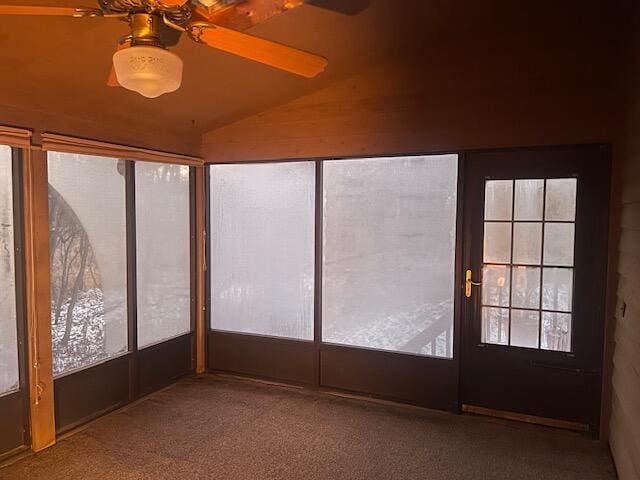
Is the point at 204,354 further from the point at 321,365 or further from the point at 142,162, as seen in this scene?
the point at 142,162

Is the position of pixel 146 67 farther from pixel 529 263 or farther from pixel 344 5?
pixel 529 263

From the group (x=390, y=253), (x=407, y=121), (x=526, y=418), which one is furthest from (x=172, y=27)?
(x=526, y=418)

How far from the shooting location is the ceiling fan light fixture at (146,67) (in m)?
1.53

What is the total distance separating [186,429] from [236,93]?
8.13 ft

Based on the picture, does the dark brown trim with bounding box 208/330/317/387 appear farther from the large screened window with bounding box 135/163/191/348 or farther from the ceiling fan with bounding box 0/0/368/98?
the ceiling fan with bounding box 0/0/368/98

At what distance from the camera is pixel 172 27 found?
69.8 inches

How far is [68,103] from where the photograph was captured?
3160mm

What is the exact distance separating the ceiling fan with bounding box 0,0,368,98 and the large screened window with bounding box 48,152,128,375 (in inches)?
61.1

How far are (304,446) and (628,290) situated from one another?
7.16ft

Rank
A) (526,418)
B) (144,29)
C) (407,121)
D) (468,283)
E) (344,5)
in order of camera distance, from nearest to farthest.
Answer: (144,29) < (344,5) < (526,418) < (468,283) < (407,121)

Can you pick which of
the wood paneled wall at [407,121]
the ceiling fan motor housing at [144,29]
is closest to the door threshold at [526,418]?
the wood paneled wall at [407,121]

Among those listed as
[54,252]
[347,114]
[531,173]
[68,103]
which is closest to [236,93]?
[347,114]

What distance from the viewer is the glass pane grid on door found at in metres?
3.39

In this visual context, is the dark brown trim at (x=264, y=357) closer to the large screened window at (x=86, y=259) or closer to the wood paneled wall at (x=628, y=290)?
the large screened window at (x=86, y=259)
